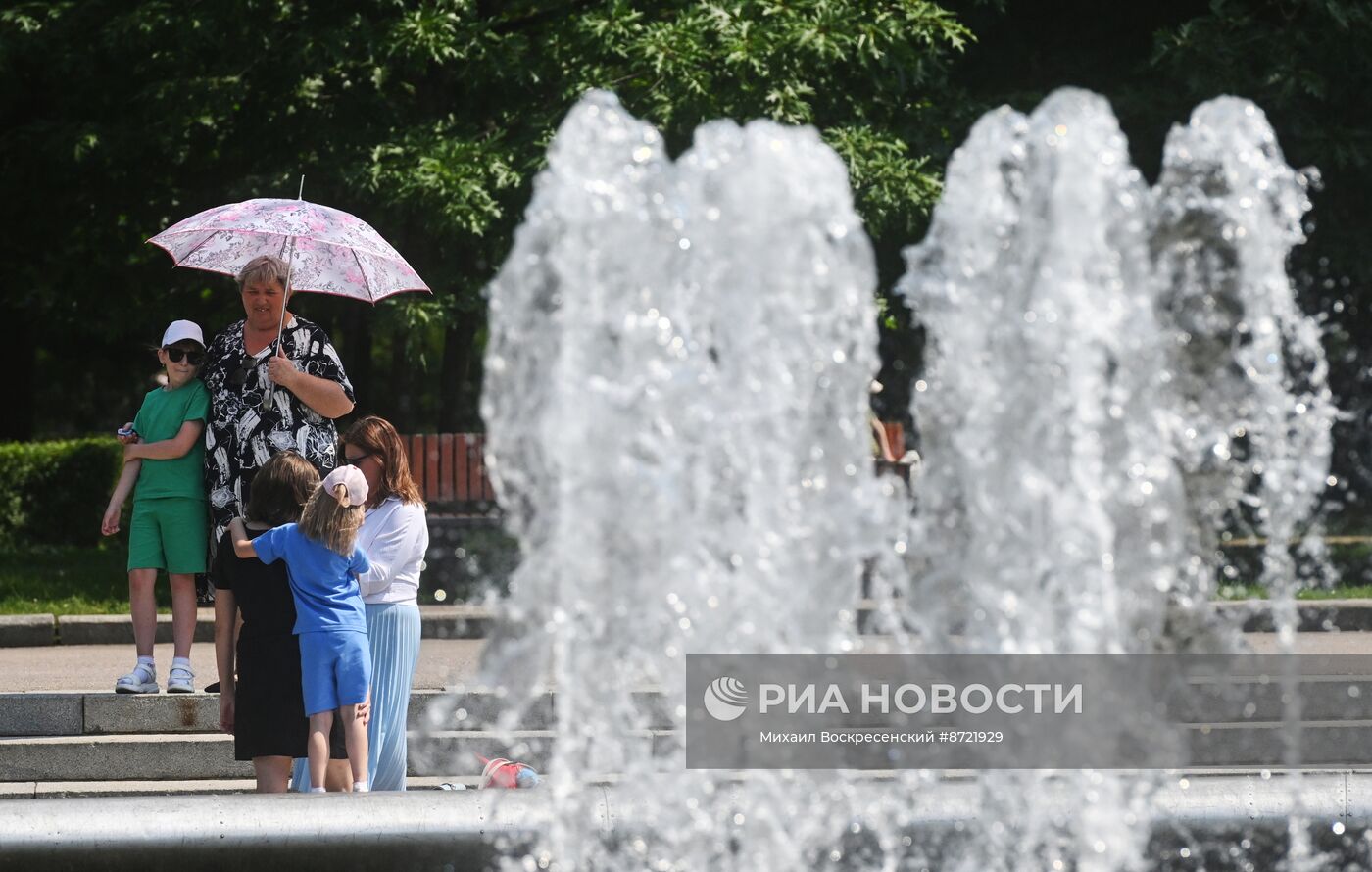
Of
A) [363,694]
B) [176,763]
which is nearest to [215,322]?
[176,763]

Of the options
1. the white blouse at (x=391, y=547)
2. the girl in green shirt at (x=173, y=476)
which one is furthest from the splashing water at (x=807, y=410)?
the girl in green shirt at (x=173, y=476)

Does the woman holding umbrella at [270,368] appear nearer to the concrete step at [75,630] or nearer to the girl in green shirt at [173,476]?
the girl in green shirt at [173,476]

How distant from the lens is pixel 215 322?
17641mm

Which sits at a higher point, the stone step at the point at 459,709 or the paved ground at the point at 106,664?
the paved ground at the point at 106,664

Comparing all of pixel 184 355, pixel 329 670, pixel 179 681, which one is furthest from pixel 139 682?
pixel 329 670

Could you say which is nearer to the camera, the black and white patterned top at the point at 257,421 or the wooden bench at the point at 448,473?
the black and white patterned top at the point at 257,421

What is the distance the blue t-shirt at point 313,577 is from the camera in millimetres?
5309

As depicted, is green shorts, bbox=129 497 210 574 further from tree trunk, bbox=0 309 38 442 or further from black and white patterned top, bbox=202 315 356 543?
tree trunk, bbox=0 309 38 442

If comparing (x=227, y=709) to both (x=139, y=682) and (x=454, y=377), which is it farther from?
(x=454, y=377)

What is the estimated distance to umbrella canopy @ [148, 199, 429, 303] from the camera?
6.49 m

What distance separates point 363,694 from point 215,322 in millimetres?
12923

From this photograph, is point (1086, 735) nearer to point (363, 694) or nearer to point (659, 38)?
point (363, 694)

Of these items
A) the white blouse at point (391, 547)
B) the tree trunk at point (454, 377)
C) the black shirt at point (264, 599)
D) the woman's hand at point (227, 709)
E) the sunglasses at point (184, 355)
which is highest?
the tree trunk at point (454, 377)

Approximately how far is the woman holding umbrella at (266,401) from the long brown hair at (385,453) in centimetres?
47
